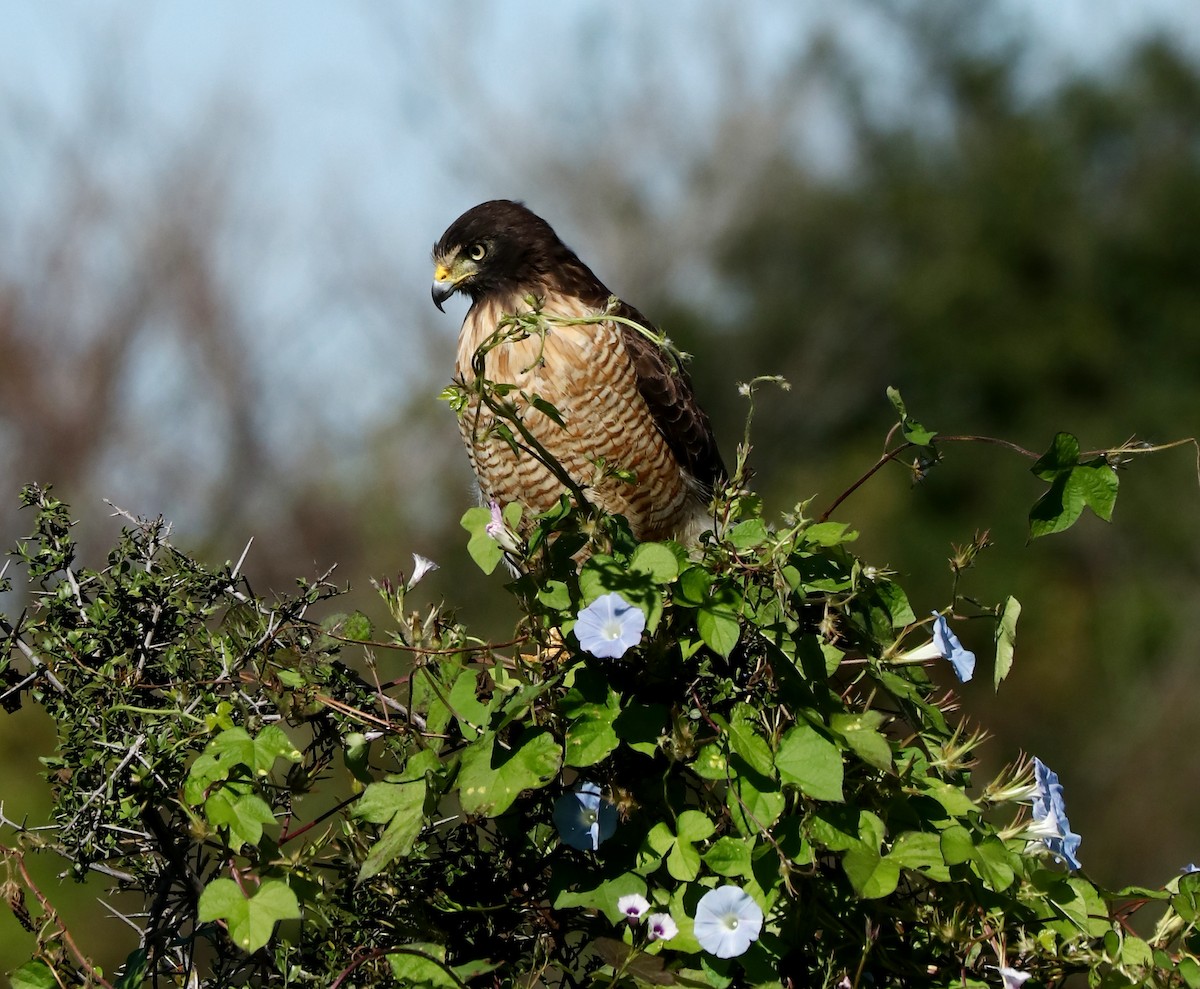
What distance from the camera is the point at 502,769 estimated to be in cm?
165

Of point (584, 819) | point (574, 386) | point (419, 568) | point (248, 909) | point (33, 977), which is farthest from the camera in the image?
point (574, 386)

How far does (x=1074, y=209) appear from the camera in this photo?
30.2 m

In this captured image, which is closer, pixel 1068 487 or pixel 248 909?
pixel 248 909

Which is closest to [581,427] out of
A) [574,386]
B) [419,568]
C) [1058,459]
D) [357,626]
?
[574,386]

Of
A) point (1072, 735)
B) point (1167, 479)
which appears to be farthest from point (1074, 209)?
point (1072, 735)

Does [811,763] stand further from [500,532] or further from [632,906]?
[500,532]

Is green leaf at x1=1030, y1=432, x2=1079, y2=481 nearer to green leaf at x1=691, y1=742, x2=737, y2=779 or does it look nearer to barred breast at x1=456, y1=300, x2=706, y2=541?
green leaf at x1=691, y1=742, x2=737, y2=779

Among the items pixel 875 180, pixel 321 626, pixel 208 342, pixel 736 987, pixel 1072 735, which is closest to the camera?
pixel 736 987

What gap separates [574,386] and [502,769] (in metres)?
2.48

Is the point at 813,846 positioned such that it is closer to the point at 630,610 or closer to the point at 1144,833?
the point at 630,610

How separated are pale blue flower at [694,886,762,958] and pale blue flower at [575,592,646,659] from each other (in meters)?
0.29

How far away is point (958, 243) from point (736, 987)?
30.1 meters

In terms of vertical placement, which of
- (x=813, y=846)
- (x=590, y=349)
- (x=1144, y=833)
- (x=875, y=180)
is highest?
(x=875, y=180)

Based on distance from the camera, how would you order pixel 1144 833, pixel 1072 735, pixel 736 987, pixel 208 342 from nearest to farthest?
pixel 736 987
pixel 1144 833
pixel 1072 735
pixel 208 342
